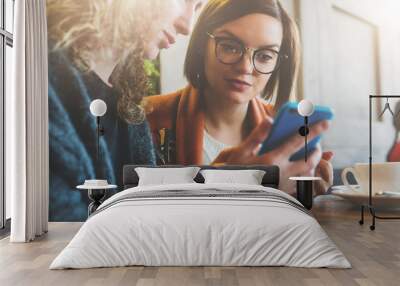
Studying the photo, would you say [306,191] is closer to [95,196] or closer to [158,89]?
[158,89]

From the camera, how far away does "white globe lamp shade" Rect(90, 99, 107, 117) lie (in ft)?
23.0

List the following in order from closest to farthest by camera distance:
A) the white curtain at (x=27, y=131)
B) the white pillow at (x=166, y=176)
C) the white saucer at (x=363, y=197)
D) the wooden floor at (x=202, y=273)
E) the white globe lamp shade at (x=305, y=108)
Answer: the wooden floor at (x=202, y=273), the white curtain at (x=27, y=131), the white pillow at (x=166, y=176), the white globe lamp shade at (x=305, y=108), the white saucer at (x=363, y=197)

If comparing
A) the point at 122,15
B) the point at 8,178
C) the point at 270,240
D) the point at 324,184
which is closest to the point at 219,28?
the point at 122,15

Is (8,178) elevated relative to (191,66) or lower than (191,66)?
lower

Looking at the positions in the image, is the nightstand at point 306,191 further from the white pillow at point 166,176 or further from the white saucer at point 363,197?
the white pillow at point 166,176

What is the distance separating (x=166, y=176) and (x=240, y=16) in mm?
2320

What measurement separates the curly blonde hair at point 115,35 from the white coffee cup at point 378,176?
2.86 metres

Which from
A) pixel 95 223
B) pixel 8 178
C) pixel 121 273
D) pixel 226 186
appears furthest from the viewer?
pixel 8 178

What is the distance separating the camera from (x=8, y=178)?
6.76 metres

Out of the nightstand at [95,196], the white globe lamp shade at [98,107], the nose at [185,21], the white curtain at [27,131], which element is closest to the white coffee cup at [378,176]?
the nose at [185,21]

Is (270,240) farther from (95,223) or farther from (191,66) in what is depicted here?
(191,66)

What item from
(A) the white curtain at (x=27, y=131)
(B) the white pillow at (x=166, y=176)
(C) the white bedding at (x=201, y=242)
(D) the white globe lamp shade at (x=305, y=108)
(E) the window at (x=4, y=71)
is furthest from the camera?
(D) the white globe lamp shade at (x=305, y=108)

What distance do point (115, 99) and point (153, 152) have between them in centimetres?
86

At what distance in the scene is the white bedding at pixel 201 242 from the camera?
14.4ft
